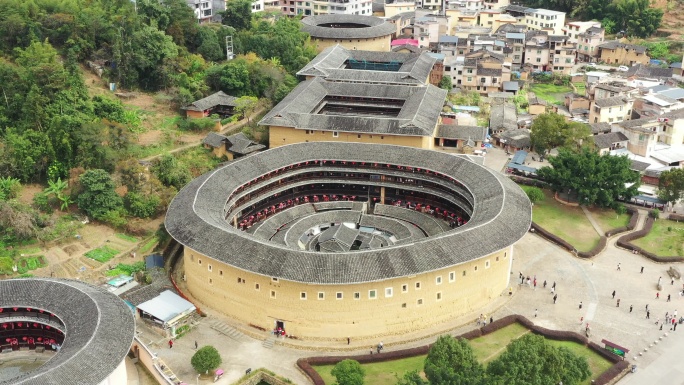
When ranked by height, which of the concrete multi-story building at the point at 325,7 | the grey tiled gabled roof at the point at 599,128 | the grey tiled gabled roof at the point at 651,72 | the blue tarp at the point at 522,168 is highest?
the concrete multi-story building at the point at 325,7

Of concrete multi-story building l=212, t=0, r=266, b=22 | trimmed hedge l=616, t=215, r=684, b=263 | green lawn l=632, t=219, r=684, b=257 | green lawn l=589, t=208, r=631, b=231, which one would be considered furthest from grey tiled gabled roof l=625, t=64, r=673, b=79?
concrete multi-story building l=212, t=0, r=266, b=22

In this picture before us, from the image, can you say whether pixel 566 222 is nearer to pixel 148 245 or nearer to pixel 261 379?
pixel 261 379

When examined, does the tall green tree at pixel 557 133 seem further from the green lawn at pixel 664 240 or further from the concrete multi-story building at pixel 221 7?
the concrete multi-story building at pixel 221 7

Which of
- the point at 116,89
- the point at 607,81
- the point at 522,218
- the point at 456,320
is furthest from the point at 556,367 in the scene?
the point at 607,81

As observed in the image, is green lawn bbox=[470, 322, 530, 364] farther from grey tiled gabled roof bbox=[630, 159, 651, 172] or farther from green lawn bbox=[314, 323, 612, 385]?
grey tiled gabled roof bbox=[630, 159, 651, 172]

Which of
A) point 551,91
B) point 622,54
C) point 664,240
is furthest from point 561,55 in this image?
point 664,240

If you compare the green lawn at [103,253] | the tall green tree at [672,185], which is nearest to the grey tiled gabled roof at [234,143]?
the green lawn at [103,253]
